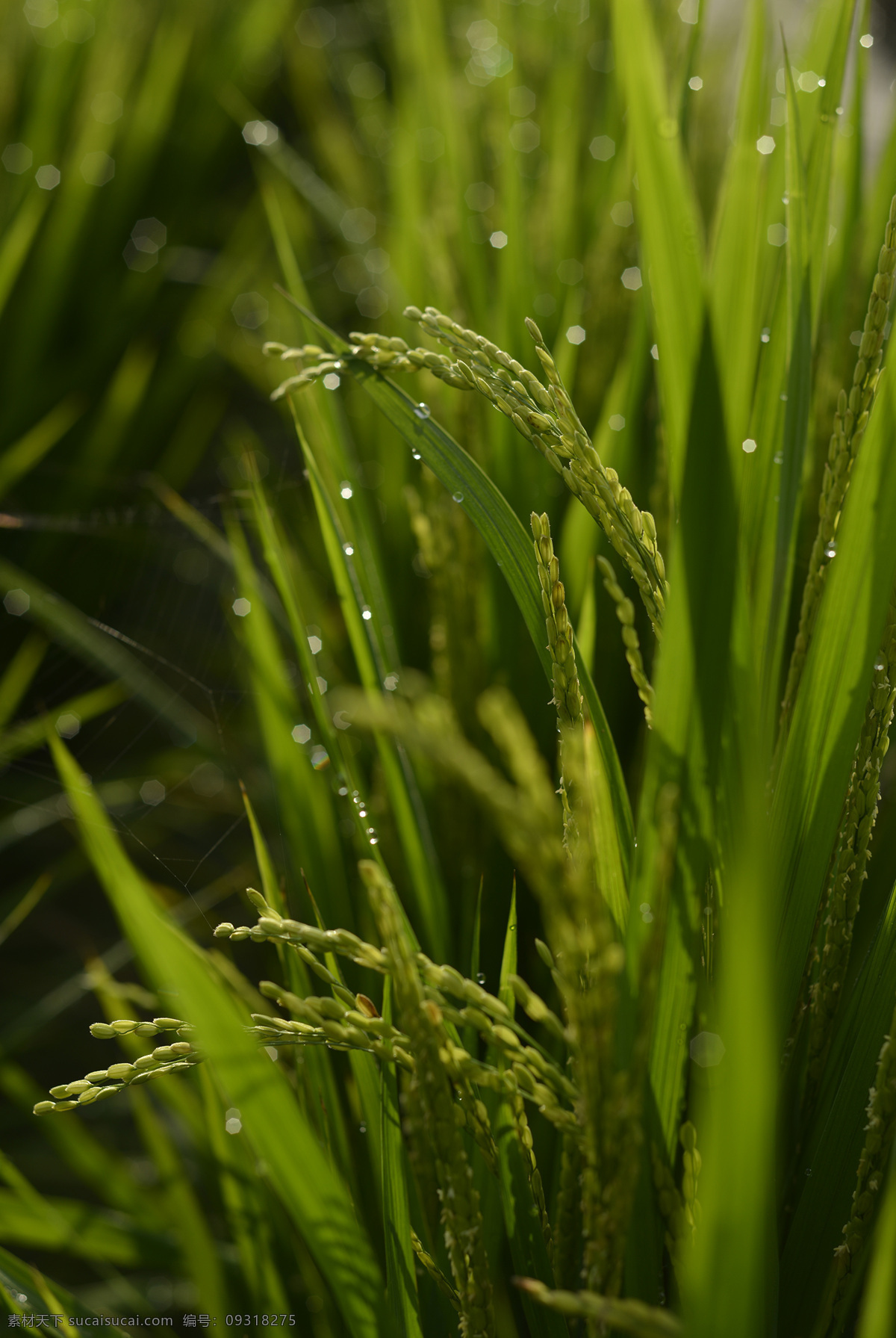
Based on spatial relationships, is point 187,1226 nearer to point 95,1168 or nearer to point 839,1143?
point 95,1168

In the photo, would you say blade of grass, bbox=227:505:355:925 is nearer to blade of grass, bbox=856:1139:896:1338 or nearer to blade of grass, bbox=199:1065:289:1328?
blade of grass, bbox=199:1065:289:1328

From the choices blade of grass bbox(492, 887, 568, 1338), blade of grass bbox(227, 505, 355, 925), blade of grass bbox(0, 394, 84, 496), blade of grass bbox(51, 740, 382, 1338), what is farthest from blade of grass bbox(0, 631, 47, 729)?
blade of grass bbox(492, 887, 568, 1338)

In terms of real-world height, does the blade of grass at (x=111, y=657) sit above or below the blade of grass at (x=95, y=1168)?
above

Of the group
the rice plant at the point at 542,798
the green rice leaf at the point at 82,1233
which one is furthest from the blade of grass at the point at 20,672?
the green rice leaf at the point at 82,1233

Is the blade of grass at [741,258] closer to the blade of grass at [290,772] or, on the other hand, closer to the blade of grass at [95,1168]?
the blade of grass at [290,772]

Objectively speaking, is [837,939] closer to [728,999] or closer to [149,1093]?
[728,999]

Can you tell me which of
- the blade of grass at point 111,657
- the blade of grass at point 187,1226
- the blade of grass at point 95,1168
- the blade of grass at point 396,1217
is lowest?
the blade of grass at point 95,1168

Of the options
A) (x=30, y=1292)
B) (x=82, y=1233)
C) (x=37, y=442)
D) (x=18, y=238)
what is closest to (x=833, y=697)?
(x=30, y=1292)

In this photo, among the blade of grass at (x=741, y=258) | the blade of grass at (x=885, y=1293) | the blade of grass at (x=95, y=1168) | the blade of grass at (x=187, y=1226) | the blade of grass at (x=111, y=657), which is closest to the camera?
the blade of grass at (x=885, y=1293)
